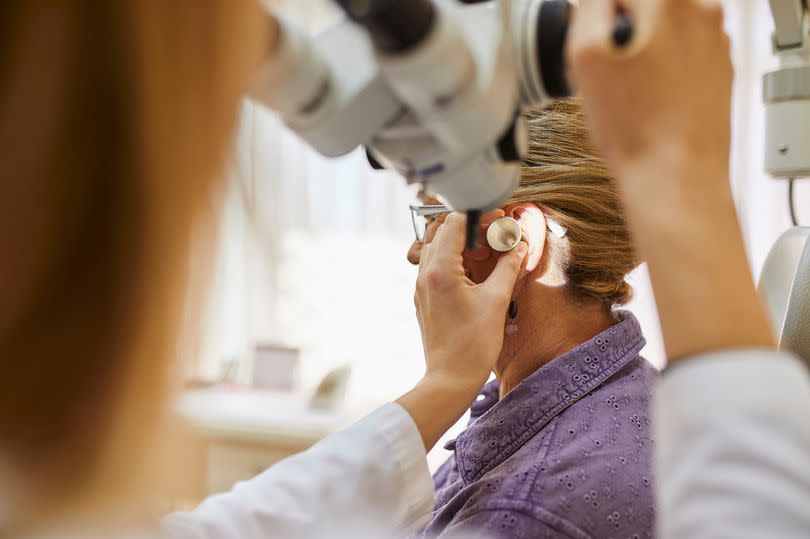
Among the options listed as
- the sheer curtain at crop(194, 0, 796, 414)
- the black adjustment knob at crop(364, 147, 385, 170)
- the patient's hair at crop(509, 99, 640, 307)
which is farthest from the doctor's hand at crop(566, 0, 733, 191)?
the sheer curtain at crop(194, 0, 796, 414)

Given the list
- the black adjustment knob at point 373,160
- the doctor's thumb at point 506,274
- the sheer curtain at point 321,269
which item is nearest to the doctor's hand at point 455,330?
the doctor's thumb at point 506,274

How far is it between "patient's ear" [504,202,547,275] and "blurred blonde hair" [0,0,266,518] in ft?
2.34

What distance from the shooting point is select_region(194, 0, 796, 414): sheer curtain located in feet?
8.03

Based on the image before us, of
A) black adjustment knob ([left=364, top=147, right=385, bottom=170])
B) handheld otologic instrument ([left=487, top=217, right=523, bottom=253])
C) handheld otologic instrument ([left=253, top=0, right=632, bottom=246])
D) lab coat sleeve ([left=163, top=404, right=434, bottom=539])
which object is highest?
handheld otologic instrument ([left=253, top=0, right=632, bottom=246])

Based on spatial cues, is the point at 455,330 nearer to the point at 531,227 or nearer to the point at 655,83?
the point at 531,227

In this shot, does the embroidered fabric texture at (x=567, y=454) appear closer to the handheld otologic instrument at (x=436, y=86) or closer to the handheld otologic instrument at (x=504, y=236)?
the handheld otologic instrument at (x=504, y=236)

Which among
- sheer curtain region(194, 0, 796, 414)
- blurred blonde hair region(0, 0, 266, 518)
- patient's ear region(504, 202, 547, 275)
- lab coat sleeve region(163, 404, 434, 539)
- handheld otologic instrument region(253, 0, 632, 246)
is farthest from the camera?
sheer curtain region(194, 0, 796, 414)

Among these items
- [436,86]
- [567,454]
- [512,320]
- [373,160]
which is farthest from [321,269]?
[436,86]

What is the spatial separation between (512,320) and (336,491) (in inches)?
16.0

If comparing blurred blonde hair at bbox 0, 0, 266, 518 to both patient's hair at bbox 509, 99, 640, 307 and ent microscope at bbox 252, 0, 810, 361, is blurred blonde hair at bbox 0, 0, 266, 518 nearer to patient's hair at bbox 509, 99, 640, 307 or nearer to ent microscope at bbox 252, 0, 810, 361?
ent microscope at bbox 252, 0, 810, 361

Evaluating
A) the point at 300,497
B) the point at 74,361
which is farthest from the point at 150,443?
the point at 300,497

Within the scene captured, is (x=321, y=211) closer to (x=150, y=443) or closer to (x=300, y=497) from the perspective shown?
(x=300, y=497)

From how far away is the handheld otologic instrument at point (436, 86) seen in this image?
0.46 meters

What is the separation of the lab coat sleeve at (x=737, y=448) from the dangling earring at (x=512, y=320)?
24.8 inches
